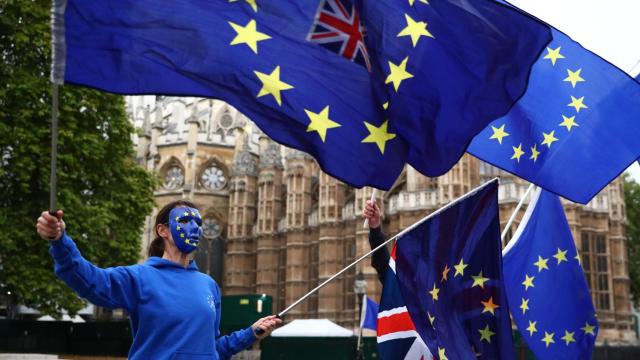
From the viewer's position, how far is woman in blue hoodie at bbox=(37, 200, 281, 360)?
10.3 feet

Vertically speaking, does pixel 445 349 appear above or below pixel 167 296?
below

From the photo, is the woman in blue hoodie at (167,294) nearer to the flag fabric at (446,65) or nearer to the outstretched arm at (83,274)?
the outstretched arm at (83,274)

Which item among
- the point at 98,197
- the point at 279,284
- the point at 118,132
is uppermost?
the point at 118,132

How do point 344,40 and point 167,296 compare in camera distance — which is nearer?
point 167,296

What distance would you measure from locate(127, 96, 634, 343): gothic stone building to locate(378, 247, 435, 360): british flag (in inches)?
744

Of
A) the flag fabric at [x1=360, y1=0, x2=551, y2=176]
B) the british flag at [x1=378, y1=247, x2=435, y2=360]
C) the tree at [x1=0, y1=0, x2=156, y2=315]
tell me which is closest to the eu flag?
the british flag at [x1=378, y1=247, x2=435, y2=360]

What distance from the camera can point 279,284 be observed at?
3881cm

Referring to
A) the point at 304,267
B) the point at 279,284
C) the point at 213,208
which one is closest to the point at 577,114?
the point at 304,267

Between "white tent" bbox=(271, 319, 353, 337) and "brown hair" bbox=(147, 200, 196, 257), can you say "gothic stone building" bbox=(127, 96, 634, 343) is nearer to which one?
"white tent" bbox=(271, 319, 353, 337)

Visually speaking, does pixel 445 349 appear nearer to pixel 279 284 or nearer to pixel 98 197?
pixel 98 197

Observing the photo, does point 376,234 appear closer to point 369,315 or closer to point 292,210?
point 369,315

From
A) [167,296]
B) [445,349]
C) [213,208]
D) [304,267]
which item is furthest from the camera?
[213,208]

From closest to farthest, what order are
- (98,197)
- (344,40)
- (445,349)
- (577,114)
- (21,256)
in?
1. (344,40)
2. (445,349)
3. (577,114)
4. (21,256)
5. (98,197)

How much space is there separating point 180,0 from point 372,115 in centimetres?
136
